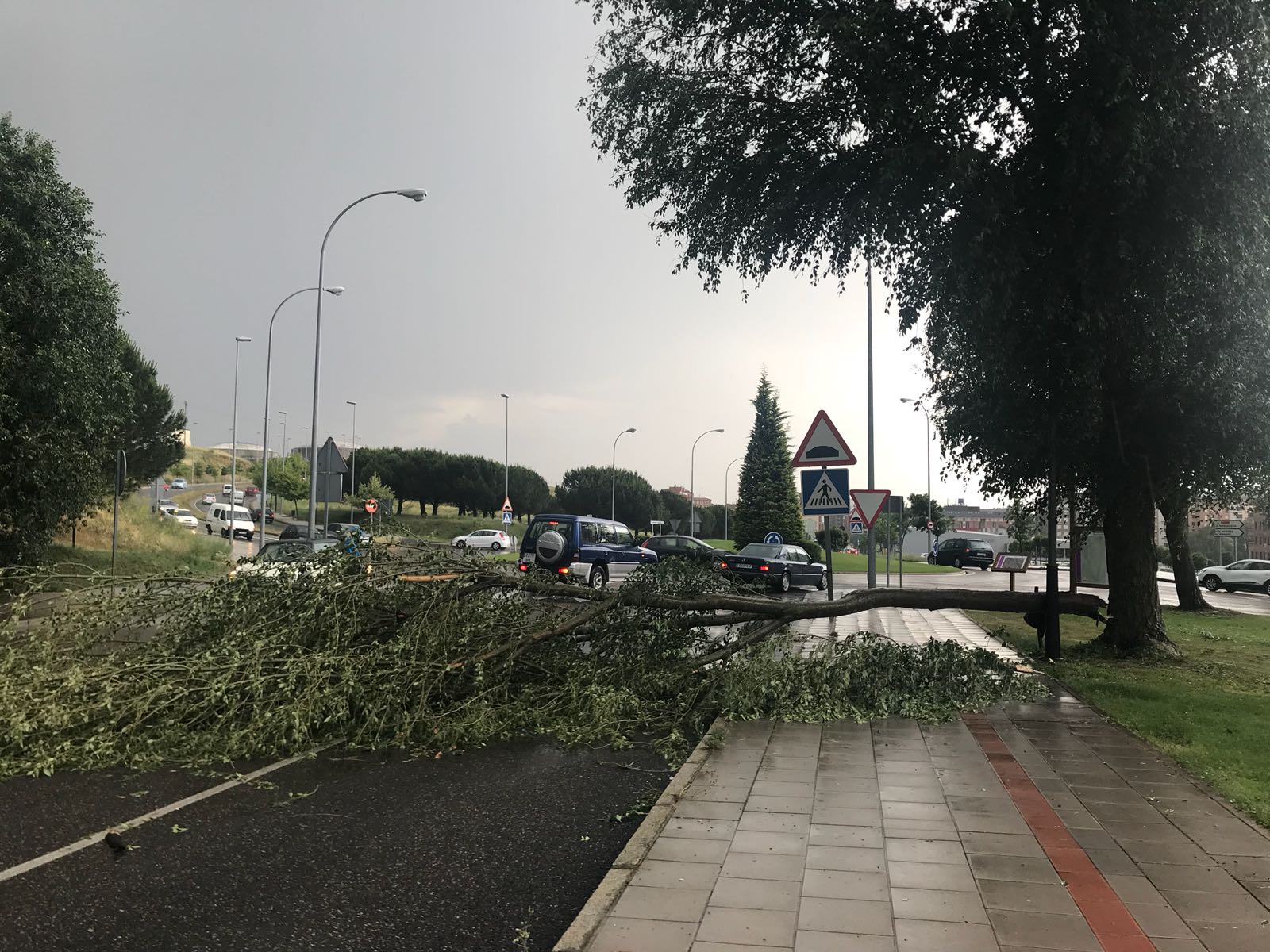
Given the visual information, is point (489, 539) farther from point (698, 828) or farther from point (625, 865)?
point (625, 865)

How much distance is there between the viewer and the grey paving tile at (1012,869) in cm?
383

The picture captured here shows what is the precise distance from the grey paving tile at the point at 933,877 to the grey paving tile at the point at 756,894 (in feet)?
1.53

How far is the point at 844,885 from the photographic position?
3775mm

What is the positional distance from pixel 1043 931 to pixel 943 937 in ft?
1.25

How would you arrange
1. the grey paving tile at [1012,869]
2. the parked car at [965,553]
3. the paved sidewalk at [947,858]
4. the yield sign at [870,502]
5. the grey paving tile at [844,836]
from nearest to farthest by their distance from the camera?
the paved sidewalk at [947,858], the grey paving tile at [1012,869], the grey paving tile at [844,836], the yield sign at [870,502], the parked car at [965,553]

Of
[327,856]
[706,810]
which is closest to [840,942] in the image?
[706,810]

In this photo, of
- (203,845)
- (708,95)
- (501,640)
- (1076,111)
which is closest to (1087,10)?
(1076,111)

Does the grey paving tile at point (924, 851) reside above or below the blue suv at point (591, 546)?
below

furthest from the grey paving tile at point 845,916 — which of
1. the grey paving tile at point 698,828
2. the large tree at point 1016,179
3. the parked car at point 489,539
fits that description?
the parked car at point 489,539

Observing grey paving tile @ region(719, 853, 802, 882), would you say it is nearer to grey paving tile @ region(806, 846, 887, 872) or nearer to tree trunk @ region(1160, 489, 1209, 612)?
grey paving tile @ region(806, 846, 887, 872)

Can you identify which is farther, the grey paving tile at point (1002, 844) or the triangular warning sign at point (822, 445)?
the triangular warning sign at point (822, 445)

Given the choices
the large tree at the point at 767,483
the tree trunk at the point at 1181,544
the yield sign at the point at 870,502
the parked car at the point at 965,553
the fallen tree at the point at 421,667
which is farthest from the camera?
the large tree at the point at 767,483

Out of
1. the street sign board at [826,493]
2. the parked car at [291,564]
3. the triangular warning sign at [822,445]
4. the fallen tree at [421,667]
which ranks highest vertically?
the triangular warning sign at [822,445]

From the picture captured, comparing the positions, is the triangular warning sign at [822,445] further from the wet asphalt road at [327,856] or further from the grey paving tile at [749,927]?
the grey paving tile at [749,927]
